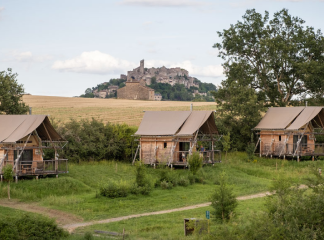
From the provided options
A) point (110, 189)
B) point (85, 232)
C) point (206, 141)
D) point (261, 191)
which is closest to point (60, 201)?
point (110, 189)

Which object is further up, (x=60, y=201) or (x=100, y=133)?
(x=100, y=133)

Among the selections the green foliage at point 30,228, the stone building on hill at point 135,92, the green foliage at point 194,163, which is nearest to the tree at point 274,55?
the green foliage at point 194,163

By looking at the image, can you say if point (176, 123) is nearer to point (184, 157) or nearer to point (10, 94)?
point (184, 157)

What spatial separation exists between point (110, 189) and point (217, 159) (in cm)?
1665

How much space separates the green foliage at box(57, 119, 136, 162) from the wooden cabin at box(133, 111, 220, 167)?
2016mm

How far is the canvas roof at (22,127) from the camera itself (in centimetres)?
3566

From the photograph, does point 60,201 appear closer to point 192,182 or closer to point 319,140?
point 192,182

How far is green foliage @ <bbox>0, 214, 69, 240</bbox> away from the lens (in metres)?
21.6

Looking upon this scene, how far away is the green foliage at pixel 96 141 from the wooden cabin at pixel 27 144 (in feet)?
13.3

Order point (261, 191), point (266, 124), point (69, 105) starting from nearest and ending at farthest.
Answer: point (261, 191) → point (266, 124) → point (69, 105)

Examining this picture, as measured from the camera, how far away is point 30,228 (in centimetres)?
2228

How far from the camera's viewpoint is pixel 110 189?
102 ft

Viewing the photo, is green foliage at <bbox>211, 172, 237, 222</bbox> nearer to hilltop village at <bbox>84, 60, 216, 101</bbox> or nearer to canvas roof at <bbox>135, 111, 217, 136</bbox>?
canvas roof at <bbox>135, 111, 217, 136</bbox>

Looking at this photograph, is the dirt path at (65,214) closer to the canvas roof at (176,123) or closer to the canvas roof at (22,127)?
the canvas roof at (22,127)
